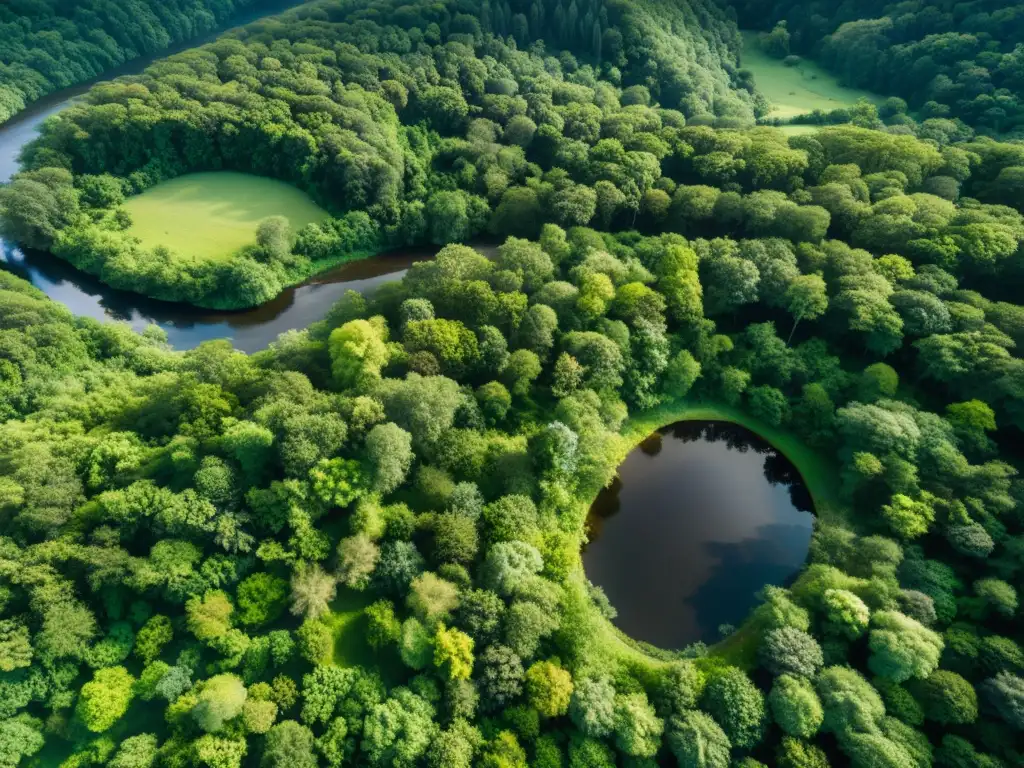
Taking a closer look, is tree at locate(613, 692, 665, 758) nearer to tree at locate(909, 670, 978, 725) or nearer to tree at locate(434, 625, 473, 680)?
tree at locate(434, 625, 473, 680)

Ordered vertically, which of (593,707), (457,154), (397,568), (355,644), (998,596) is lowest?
(355,644)

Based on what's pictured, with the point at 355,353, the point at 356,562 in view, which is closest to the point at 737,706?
the point at 356,562

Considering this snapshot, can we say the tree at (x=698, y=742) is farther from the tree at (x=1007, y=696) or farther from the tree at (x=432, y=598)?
the tree at (x=1007, y=696)

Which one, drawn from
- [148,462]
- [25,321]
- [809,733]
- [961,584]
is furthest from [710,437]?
[25,321]

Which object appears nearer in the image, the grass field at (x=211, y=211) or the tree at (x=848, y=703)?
the tree at (x=848, y=703)

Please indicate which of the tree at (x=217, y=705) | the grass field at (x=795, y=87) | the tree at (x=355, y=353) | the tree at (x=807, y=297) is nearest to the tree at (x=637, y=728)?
the tree at (x=217, y=705)

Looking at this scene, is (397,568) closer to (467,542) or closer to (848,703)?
(467,542)
